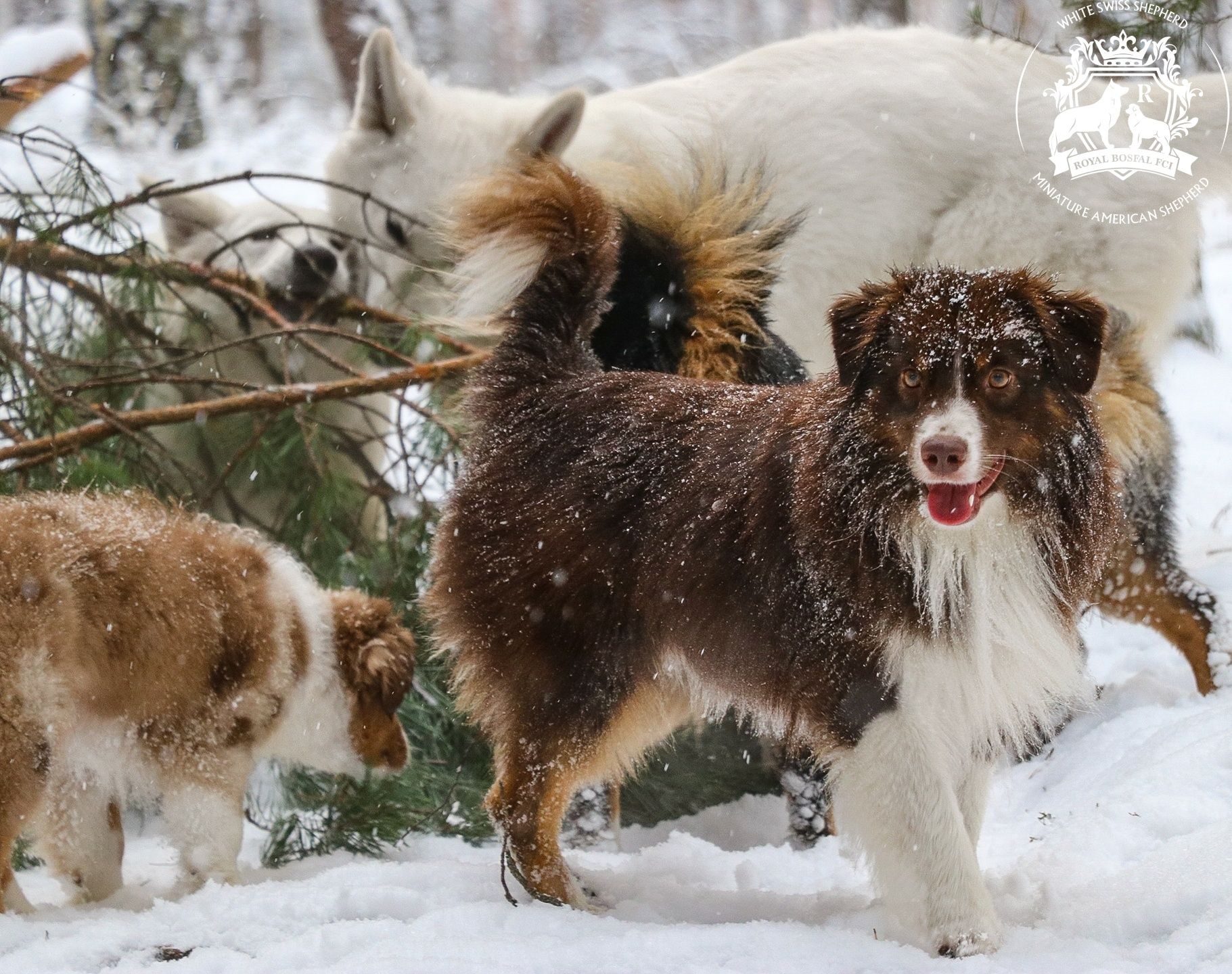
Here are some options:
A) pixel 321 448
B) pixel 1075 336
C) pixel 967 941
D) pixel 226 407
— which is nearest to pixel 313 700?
pixel 226 407

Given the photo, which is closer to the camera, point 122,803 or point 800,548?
point 800,548

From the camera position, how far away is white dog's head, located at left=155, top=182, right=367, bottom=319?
544 cm

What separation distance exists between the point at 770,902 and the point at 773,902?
0.01m

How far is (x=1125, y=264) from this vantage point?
460 cm

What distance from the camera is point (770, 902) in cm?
325

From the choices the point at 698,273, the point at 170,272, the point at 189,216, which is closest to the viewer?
the point at 698,273

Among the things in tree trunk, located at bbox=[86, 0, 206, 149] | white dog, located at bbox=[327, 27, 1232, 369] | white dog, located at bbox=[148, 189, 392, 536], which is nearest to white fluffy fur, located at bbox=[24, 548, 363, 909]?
white dog, located at bbox=[148, 189, 392, 536]

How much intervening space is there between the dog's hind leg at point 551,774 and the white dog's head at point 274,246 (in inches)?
108

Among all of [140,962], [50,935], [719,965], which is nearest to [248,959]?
[140,962]

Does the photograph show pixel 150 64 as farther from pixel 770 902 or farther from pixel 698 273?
pixel 770 902

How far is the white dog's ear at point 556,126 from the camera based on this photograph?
16.7 feet

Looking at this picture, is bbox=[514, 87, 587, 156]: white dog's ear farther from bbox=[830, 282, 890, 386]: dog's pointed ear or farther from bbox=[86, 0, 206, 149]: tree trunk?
bbox=[86, 0, 206, 149]: tree trunk

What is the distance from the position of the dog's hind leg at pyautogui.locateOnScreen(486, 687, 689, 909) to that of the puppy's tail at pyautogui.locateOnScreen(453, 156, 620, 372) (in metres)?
0.98

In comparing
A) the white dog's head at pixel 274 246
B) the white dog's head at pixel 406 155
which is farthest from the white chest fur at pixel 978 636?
the white dog's head at pixel 274 246
